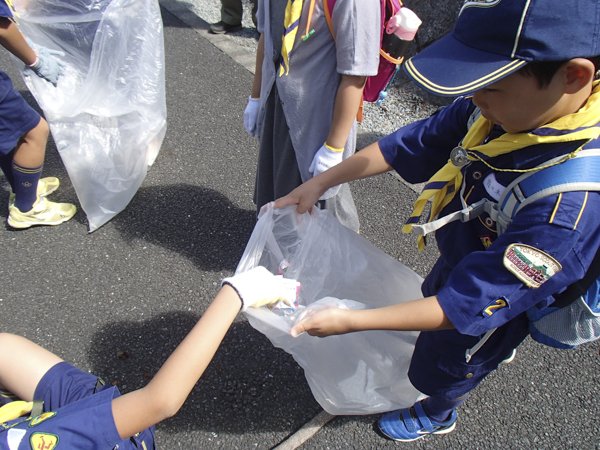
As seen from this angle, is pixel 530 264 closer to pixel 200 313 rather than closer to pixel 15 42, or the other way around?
pixel 200 313

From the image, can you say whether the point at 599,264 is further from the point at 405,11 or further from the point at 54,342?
the point at 54,342

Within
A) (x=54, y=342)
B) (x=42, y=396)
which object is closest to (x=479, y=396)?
(x=42, y=396)

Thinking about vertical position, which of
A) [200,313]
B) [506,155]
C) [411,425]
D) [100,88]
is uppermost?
[506,155]

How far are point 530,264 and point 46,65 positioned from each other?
8.09 ft

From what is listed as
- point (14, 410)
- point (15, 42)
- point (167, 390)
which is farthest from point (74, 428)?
point (15, 42)

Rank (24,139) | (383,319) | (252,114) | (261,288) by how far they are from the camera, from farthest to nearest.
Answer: (24,139)
(252,114)
(261,288)
(383,319)

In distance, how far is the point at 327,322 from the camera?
3.26 ft

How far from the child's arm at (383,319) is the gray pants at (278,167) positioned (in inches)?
35.2

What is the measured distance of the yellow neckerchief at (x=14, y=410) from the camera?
103 cm

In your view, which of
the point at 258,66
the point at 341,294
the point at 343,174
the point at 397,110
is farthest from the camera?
the point at 397,110

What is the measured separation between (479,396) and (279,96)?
1.55 m

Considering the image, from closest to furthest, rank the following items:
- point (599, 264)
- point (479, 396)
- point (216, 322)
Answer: point (599, 264) < point (216, 322) < point (479, 396)

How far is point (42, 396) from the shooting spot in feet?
3.75

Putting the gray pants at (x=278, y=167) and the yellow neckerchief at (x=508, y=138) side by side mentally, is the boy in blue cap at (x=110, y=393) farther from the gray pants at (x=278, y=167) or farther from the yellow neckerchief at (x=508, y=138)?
the gray pants at (x=278, y=167)
